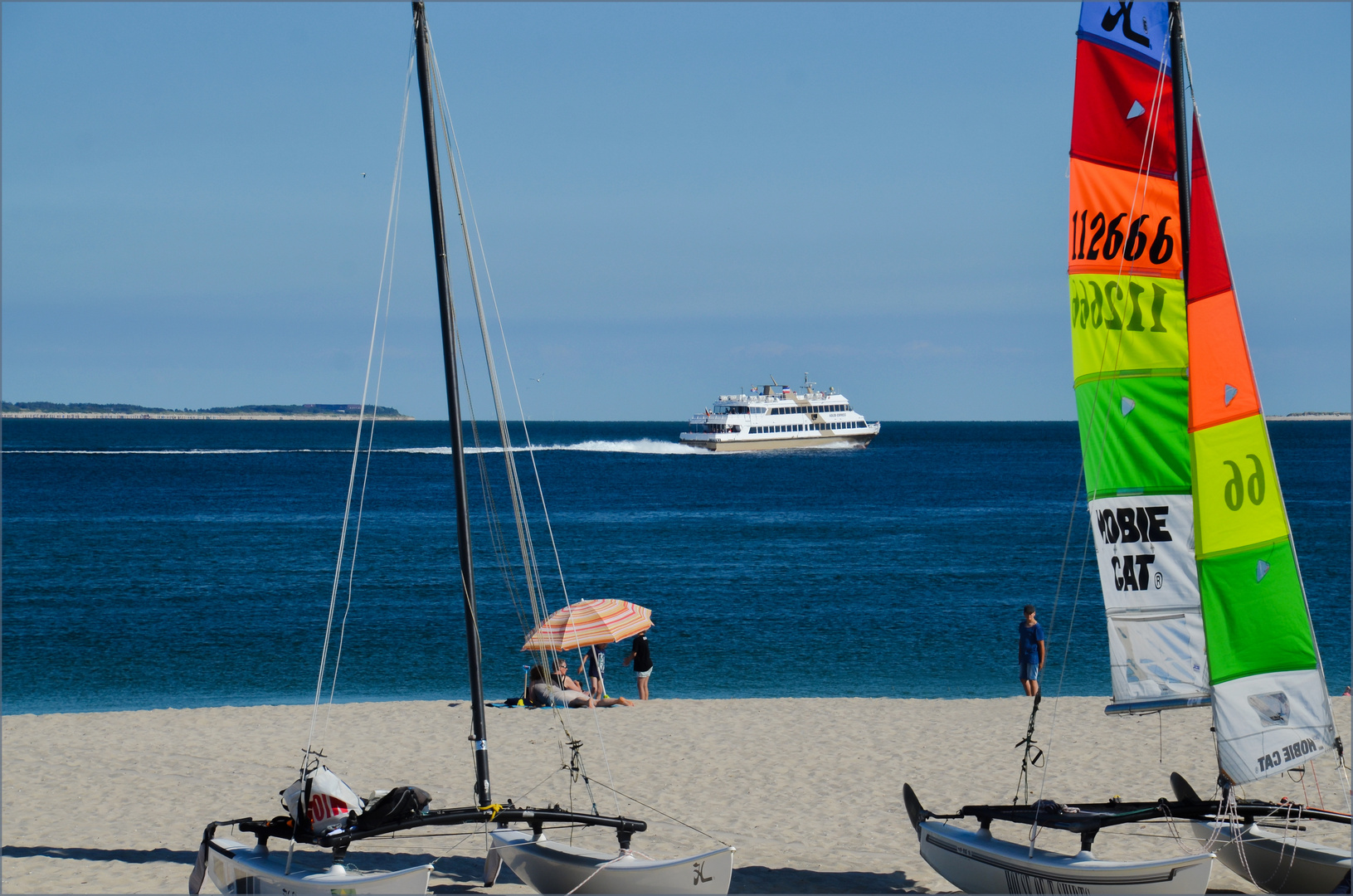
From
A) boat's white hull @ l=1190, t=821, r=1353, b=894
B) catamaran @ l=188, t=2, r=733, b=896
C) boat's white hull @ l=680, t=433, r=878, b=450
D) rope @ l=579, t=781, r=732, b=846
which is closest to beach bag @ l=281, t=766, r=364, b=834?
catamaran @ l=188, t=2, r=733, b=896

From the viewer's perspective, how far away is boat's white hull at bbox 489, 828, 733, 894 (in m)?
9.07

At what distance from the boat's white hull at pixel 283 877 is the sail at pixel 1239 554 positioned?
6802 mm

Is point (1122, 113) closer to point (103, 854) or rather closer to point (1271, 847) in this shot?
point (1271, 847)

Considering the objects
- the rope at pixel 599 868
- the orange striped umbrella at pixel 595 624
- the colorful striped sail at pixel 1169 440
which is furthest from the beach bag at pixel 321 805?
the orange striped umbrella at pixel 595 624

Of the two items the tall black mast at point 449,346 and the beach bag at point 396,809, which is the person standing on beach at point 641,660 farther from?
the beach bag at point 396,809

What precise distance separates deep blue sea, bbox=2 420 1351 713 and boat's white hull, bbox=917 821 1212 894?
262 inches

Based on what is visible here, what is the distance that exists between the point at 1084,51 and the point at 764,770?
922 cm

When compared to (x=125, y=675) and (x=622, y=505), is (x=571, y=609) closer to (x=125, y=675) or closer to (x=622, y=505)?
(x=125, y=675)

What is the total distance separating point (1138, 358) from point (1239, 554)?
1912 mm

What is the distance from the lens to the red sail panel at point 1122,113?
961 cm

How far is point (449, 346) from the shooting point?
1080cm

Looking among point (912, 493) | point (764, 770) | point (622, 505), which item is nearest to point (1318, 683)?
point (764, 770)

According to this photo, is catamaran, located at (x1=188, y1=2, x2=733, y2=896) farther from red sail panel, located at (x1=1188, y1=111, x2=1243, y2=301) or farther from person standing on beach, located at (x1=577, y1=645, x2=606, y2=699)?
person standing on beach, located at (x1=577, y1=645, x2=606, y2=699)

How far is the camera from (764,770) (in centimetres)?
1428
